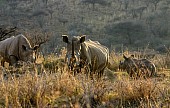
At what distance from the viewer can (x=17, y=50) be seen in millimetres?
11500

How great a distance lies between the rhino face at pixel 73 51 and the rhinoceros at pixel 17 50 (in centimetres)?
418

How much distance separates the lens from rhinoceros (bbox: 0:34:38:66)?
36.7 feet

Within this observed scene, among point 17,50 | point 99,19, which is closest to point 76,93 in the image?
point 17,50

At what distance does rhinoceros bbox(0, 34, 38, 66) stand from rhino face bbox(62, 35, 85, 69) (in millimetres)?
4183

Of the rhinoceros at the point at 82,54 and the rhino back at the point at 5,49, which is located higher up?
the rhinoceros at the point at 82,54

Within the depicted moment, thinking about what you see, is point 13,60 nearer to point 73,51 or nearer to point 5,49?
point 5,49

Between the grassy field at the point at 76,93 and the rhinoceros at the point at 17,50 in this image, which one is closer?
the grassy field at the point at 76,93

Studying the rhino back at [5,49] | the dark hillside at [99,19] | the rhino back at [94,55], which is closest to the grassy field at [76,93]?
the rhino back at [94,55]

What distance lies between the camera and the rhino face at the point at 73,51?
6.88 m

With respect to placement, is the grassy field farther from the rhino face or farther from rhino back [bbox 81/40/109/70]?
rhino back [bbox 81/40/109/70]

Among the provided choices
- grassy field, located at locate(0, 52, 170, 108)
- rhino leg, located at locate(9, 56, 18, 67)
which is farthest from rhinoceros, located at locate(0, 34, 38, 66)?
grassy field, located at locate(0, 52, 170, 108)

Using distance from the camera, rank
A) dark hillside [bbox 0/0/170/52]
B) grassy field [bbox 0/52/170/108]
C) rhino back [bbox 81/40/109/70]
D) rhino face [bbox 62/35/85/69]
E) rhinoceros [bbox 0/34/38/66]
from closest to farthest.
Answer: grassy field [bbox 0/52/170/108] < rhino face [bbox 62/35/85/69] < rhino back [bbox 81/40/109/70] < rhinoceros [bbox 0/34/38/66] < dark hillside [bbox 0/0/170/52]

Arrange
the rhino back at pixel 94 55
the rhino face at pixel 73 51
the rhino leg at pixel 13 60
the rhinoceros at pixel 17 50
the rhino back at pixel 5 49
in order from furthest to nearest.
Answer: the rhino back at pixel 5 49
the rhino leg at pixel 13 60
the rhinoceros at pixel 17 50
the rhino back at pixel 94 55
the rhino face at pixel 73 51

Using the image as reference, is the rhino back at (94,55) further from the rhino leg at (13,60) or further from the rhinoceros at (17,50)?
the rhino leg at (13,60)
